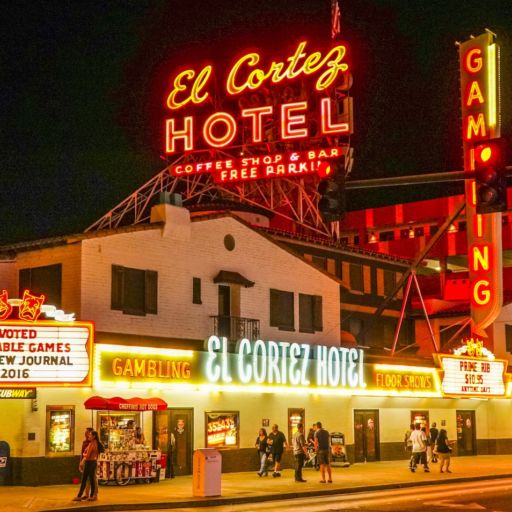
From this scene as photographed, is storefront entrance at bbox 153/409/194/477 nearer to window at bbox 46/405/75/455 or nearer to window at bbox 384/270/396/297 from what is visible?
window at bbox 46/405/75/455

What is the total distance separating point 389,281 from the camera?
5306cm

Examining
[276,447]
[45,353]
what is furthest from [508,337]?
[45,353]

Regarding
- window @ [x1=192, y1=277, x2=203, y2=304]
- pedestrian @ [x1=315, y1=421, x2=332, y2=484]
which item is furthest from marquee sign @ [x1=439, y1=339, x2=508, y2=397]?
pedestrian @ [x1=315, y1=421, x2=332, y2=484]

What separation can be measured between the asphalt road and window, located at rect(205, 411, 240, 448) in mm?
7266

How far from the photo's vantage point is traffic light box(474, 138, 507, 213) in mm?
14852

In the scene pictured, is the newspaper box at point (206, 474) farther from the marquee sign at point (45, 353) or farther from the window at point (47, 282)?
the window at point (47, 282)

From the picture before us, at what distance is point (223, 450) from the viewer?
32375 mm

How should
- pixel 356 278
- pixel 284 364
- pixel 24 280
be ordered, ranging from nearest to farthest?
1. pixel 24 280
2. pixel 284 364
3. pixel 356 278

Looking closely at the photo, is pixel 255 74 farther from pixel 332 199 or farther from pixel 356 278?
pixel 332 199

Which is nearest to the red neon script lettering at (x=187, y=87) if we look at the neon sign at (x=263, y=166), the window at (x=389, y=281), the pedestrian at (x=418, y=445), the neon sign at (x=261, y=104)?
the neon sign at (x=261, y=104)

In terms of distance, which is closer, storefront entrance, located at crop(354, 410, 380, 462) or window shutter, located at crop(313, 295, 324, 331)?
window shutter, located at crop(313, 295, 324, 331)

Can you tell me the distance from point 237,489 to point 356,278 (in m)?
25.6

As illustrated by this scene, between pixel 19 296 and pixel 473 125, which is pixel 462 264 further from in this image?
pixel 19 296

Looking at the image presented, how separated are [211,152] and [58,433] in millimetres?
24977
